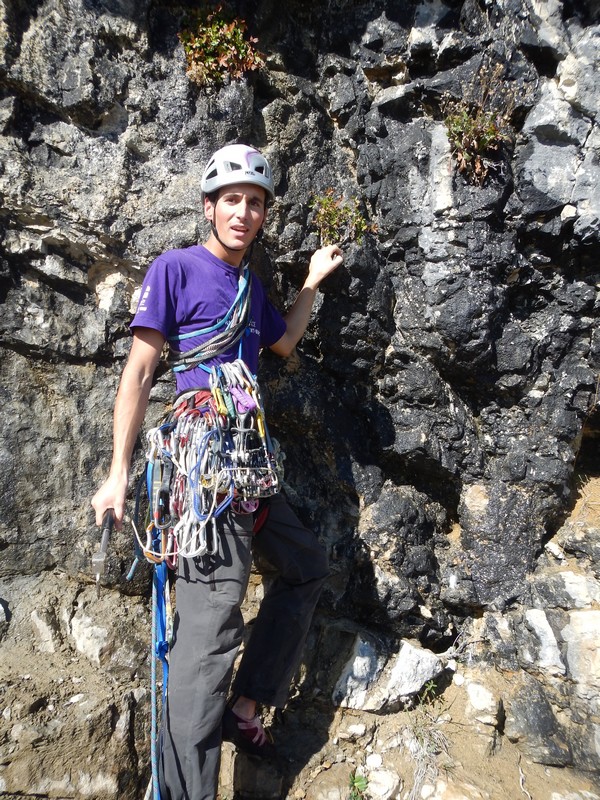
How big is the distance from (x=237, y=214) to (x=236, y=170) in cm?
23

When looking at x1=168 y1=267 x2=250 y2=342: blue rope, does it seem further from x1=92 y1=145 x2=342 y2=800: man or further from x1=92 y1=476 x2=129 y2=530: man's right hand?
x1=92 y1=476 x2=129 y2=530: man's right hand

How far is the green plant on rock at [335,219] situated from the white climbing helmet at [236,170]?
3.05 ft

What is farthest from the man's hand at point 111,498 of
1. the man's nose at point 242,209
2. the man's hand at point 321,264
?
the man's hand at point 321,264

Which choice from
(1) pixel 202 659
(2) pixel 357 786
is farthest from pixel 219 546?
(2) pixel 357 786

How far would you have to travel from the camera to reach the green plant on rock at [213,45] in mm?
3713

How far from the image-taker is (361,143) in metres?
4.30

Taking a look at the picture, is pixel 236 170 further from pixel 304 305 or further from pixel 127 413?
pixel 127 413

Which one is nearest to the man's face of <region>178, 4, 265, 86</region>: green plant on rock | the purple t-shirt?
the purple t-shirt

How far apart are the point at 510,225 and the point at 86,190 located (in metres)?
2.77

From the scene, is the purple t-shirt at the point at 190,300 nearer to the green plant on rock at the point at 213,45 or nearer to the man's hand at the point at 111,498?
the man's hand at the point at 111,498

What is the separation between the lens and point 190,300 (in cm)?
302

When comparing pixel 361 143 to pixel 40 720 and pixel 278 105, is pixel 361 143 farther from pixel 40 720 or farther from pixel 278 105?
pixel 40 720

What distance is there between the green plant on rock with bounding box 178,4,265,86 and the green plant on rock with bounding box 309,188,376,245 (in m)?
0.94

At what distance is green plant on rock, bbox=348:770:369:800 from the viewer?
3426 millimetres
